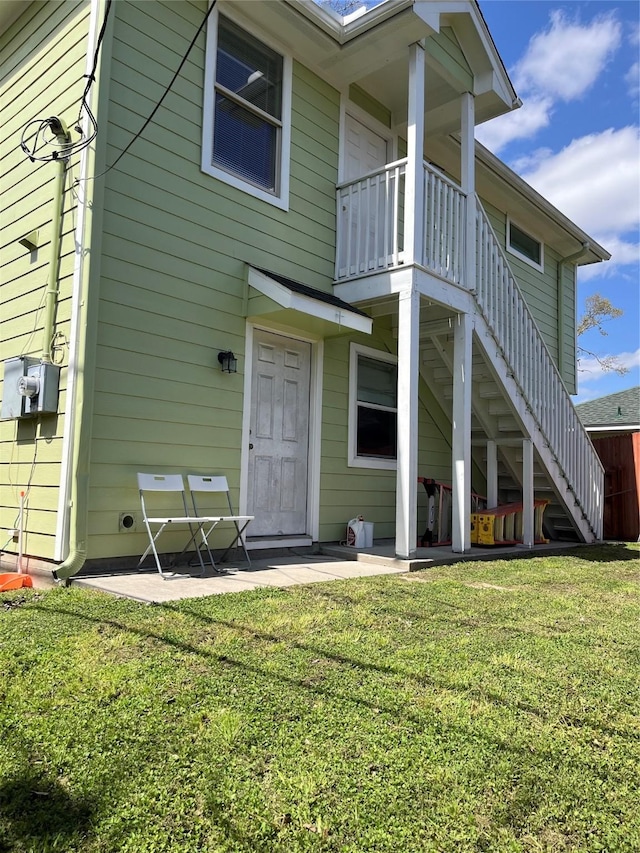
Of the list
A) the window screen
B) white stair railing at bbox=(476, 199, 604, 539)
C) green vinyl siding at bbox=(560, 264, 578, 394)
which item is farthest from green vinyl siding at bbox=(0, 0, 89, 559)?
green vinyl siding at bbox=(560, 264, 578, 394)

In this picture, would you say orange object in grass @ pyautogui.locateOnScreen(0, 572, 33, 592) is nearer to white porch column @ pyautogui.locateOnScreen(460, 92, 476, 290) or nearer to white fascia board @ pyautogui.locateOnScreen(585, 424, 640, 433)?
white porch column @ pyautogui.locateOnScreen(460, 92, 476, 290)

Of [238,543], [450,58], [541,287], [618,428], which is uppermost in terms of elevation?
[450,58]

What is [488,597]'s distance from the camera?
4.46 metres

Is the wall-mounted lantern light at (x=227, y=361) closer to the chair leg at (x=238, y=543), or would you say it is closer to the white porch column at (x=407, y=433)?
the chair leg at (x=238, y=543)

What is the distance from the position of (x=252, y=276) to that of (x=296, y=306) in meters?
0.60

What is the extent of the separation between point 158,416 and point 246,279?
1590mm

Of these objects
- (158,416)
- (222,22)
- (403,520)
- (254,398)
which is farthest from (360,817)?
(222,22)

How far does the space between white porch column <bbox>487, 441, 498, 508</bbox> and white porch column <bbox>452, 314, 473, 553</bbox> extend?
161cm

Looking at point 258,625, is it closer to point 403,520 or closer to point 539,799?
point 539,799

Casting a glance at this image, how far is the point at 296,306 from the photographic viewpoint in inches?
213

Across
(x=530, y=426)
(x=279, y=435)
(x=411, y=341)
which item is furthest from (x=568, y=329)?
(x=279, y=435)

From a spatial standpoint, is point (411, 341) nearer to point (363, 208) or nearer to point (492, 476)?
point (363, 208)

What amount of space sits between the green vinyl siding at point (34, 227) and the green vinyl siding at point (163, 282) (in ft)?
1.13

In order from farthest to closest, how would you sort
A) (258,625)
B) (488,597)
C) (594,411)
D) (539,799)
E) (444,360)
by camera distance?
(594,411) → (444,360) → (488,597) → (258,625) → (539,799)
